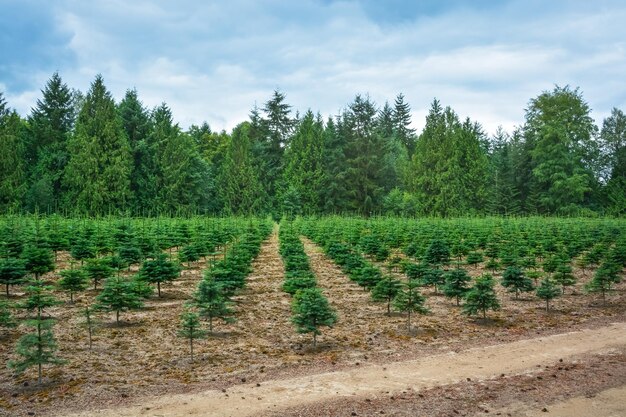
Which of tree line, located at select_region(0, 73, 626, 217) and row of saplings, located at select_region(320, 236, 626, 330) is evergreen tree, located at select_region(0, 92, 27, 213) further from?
row of saplings, located at select_region(320, 236, 626, 330)

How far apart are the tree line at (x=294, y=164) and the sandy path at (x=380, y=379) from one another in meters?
38.3

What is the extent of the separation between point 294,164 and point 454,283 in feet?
140

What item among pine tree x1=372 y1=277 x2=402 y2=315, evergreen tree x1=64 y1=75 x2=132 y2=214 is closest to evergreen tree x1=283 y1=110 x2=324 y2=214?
evergreen tree x1=64 y1=75 x2=132 y2=214

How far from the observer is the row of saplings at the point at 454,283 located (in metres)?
12.2

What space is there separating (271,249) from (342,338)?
1665 centimetres

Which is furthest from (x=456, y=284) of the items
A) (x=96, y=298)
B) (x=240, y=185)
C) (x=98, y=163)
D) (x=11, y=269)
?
(x=240, y=185)

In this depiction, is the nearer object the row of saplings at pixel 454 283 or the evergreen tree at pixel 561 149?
the row of saplings at pixel 454 283

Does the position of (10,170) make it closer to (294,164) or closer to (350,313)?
(294,164)

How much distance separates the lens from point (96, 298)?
11.3 m

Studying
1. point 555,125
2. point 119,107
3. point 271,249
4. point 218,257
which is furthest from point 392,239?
point 555,125

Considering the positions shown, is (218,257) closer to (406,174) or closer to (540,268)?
(540,268)

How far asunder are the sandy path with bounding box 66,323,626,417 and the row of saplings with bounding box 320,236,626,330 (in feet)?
6.32

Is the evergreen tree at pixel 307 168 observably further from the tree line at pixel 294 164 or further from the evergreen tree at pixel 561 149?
the evergreen tree at pixel 561 149

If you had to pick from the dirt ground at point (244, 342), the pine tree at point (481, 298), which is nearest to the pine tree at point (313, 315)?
the dirt ground at point (244, 342)
